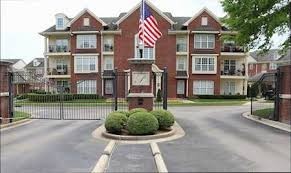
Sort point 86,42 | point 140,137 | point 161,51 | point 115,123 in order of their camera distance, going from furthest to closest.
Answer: point 86,42, point 161,51, point 115,123, point 140,137

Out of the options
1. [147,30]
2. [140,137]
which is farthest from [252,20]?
[140,137]

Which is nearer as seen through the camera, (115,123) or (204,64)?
(115,123)

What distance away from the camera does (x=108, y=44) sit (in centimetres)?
4147

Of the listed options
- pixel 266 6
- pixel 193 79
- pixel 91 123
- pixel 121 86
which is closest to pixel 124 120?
pixel 91 123

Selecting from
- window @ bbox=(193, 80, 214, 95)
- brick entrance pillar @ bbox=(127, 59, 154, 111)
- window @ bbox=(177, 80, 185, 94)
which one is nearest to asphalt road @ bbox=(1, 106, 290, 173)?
brick entrance pillar @ bbox=(127, 59, 154, 111)

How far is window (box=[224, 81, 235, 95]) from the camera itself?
141 ft

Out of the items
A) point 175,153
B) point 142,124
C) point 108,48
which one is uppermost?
point 108,48

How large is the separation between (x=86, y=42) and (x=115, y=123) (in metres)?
30.4

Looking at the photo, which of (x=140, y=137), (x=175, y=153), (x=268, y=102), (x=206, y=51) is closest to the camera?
(x=175, y=153)

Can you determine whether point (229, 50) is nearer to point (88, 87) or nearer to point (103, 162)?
point (88, 87)

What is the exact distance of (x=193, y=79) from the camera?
41.1m

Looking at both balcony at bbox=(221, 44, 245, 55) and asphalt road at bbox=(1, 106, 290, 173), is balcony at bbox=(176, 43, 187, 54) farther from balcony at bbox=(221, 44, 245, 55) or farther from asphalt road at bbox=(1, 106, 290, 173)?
asphalt road at bbox=(1, 106, 290, 173)

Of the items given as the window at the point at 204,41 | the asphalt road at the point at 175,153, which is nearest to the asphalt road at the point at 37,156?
the asphalt road at the point at 175,153

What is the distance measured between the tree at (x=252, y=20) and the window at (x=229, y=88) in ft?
81.7
